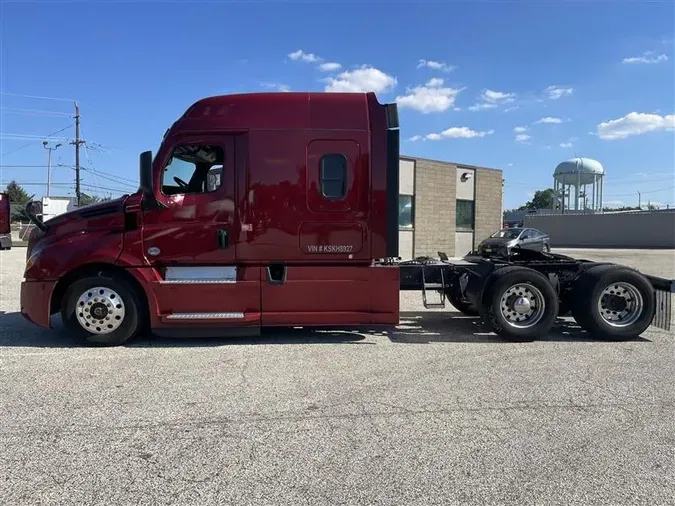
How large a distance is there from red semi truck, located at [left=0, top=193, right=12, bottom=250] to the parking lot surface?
74.1 ft

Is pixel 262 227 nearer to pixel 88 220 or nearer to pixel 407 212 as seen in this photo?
pixel 88 220

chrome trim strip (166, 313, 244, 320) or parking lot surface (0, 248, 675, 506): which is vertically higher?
chrome trim strip (166, 313, 244, 320)

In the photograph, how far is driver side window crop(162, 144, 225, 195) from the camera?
260 inches

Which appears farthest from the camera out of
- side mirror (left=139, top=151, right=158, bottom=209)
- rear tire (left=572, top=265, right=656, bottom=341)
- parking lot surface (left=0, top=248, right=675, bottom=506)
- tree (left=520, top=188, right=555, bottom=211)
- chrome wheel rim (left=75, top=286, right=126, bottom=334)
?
tree (left=520, top=188, right=555, bottom=211)

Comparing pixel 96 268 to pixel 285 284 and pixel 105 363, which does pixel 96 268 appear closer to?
pixel 105 363

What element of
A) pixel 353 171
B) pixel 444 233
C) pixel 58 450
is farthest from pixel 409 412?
pixel 444 233

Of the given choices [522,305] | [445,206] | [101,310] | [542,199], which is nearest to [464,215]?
[445,206]

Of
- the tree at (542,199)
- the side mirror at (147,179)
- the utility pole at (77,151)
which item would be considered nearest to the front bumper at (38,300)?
the side mirror at (147,179)

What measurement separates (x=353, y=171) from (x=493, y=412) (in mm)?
3477

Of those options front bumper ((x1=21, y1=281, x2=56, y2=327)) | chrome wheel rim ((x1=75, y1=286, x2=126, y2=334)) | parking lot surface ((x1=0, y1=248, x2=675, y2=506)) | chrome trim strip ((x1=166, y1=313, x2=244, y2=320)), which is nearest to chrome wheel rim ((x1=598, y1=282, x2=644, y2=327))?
parking lot surface ((x1=0, y1=248, x2=675, y2=506))

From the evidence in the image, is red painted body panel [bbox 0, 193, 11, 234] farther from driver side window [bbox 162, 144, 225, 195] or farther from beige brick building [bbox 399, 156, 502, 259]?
driver side window [bbox 162, 144, 225, 195]

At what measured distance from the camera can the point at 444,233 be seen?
2419 centimetres

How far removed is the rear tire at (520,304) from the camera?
23.0ft

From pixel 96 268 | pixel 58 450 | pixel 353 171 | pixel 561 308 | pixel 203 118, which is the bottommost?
pixel 58 450
